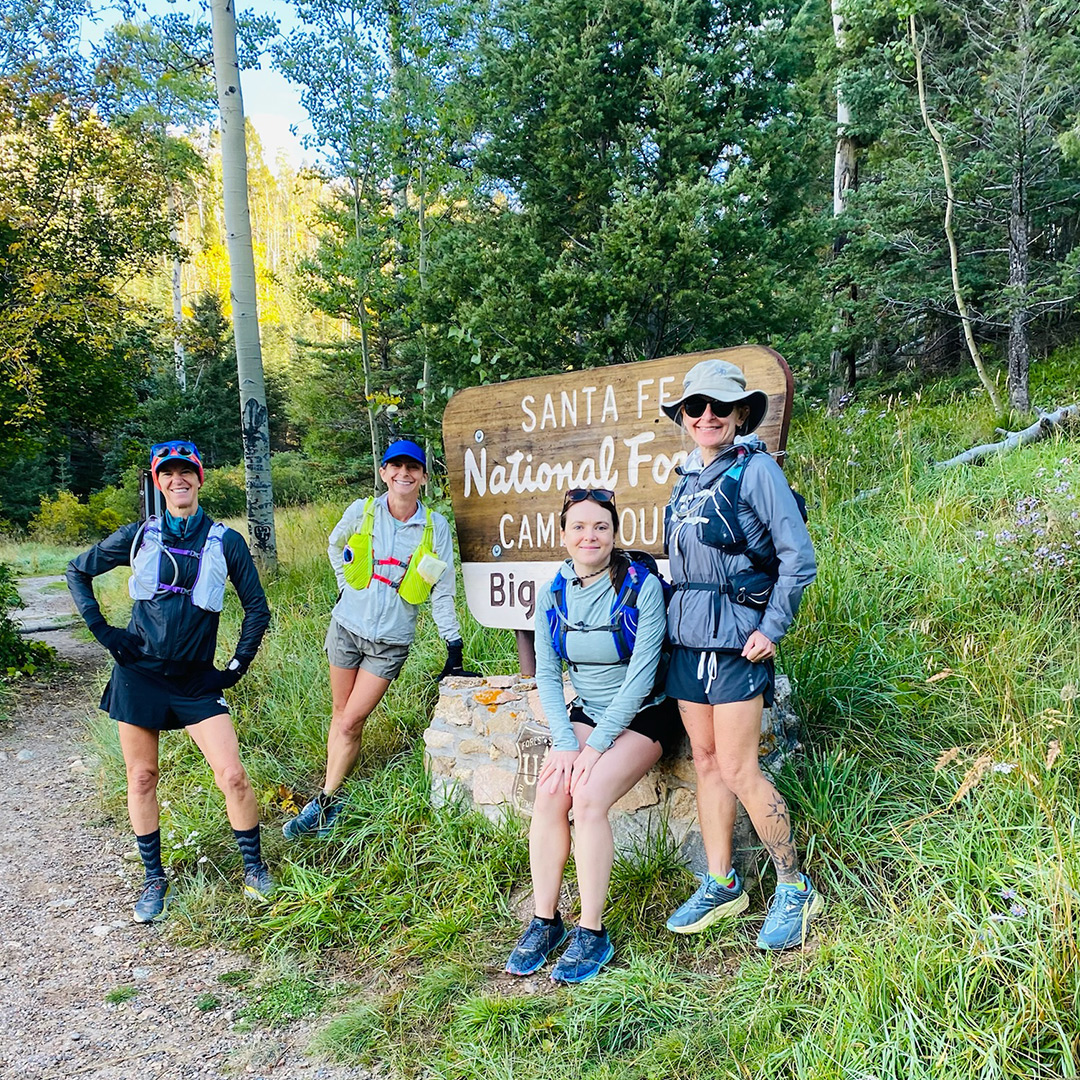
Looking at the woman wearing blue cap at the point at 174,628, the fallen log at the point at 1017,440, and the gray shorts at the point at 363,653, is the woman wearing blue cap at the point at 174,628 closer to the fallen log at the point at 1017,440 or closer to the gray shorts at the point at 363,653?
the gray shorts at the point at 363,653

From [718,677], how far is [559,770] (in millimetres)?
665

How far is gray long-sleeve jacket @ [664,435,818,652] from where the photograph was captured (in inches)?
92.9

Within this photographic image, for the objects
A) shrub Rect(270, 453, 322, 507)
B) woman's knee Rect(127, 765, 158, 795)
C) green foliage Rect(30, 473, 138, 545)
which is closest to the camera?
woman's knee Rect(127, 765, 158, 795)

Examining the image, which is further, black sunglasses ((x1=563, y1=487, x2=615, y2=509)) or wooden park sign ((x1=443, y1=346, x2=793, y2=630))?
wooden park sign ((x1=443, y1=346, x2=793, y2=630))

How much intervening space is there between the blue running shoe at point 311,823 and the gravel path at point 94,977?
60 centimetres

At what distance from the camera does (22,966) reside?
10.2 feet

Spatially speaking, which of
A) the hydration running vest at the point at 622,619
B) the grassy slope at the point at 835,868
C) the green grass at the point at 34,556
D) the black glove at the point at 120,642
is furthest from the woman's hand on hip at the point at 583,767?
the green grass at the point at 34,556

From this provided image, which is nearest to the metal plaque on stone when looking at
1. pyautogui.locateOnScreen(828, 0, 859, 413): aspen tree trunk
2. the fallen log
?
the fallen log

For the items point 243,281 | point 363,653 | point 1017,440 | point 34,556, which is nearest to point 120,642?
point 363,653

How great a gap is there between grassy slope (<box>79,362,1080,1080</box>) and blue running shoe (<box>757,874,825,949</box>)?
0.08m

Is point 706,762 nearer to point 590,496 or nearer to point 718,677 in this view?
point 718,677

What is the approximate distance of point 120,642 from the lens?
313cm

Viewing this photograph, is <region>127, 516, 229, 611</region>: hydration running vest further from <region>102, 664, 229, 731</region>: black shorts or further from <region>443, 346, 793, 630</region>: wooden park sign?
<region>443, 346, 793, 630</region>: wooden park sign

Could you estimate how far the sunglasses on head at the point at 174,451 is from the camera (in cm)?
321
